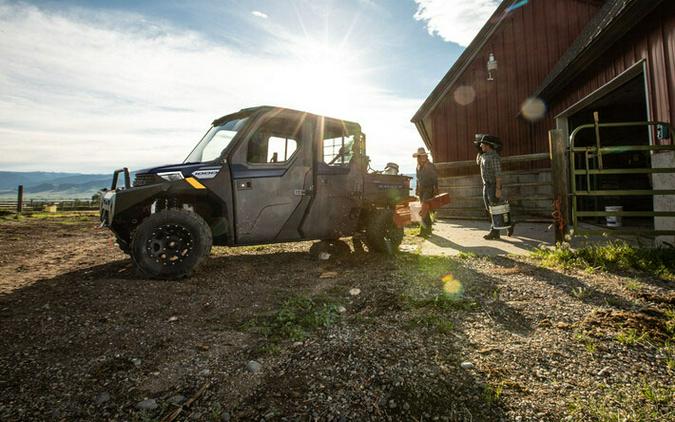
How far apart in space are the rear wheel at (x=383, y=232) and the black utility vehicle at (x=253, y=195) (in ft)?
0.06

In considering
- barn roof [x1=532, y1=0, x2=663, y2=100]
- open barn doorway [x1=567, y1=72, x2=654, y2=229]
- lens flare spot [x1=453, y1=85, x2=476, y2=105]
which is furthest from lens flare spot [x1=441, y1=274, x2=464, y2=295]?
lens flare spot [x1=453, y1=85, x2=476, y2=105]

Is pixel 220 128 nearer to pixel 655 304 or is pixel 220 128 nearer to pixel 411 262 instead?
pixel 411 262

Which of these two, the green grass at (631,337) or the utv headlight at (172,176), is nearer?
the green grass at (631,337)

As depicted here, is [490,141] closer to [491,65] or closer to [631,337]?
[631,337]

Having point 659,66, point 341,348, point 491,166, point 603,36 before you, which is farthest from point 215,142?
point 603,36

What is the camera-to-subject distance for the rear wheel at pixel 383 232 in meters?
5.77

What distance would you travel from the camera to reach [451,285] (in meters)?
3.81

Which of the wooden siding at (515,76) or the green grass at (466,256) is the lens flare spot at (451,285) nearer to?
the green grass at (466,256)

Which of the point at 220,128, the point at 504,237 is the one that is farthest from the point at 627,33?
the point at 220,128

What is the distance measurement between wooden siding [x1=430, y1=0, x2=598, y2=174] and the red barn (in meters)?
0.03

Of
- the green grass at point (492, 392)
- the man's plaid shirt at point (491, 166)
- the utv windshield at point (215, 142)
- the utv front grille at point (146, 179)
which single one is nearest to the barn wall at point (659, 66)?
the man's plaid shirt at point (491, 166)

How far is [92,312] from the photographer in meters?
3.09

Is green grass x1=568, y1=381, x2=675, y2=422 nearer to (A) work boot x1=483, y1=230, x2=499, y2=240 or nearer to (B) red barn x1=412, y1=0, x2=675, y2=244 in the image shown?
(A) work boot x1=483, y1=230, x2=499, y2=240

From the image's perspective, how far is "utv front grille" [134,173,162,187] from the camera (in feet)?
14.2
